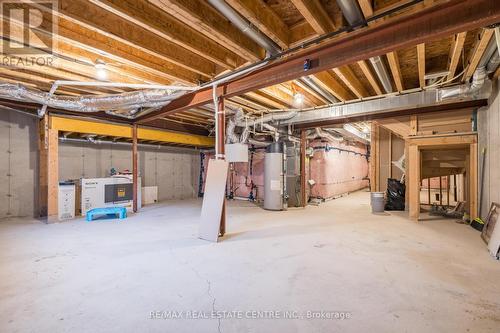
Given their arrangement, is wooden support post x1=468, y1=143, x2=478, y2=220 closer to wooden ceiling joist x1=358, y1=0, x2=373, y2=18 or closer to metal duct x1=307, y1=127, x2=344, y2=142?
metal duct x1=307, y1=127, x2=344, y2=142

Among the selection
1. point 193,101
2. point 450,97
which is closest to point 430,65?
point 450,97

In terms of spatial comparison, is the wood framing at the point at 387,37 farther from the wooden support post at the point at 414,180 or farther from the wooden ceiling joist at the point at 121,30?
the wooden support post at the point at 414,180

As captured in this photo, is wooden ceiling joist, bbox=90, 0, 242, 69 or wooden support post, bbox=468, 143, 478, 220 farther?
wooden support post, bbox=468, 143, 478, 220

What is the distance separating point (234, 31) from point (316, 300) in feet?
8.43

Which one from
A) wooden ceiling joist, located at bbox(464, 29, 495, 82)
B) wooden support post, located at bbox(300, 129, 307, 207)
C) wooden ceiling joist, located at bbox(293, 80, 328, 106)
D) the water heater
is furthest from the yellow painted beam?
wooden ceiling joist, located at bbox(464, 29, 495, 82)

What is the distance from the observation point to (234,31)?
2387 mm

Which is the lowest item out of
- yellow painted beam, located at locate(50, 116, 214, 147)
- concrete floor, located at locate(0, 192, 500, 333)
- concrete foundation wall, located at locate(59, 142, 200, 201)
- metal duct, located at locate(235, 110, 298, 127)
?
concrete floor, located at locate(0, 192, 500, 333)

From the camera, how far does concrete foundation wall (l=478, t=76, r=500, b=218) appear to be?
3389mm

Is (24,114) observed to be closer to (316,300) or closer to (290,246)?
(290,246)

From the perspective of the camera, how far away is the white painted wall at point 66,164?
476 cm

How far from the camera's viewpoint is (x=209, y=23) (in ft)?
6.97

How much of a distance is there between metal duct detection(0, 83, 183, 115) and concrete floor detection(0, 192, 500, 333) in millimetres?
2040

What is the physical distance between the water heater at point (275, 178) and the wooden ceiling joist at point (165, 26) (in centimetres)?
303

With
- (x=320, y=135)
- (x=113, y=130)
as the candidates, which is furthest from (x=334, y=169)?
(x=113, y=130)
